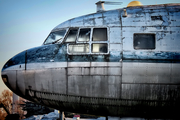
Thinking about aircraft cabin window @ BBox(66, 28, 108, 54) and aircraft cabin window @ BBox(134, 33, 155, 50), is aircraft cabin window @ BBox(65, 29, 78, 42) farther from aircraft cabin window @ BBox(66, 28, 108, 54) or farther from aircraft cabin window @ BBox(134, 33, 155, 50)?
aircraft cabin window @ BBox(134, 33, 155, 50)

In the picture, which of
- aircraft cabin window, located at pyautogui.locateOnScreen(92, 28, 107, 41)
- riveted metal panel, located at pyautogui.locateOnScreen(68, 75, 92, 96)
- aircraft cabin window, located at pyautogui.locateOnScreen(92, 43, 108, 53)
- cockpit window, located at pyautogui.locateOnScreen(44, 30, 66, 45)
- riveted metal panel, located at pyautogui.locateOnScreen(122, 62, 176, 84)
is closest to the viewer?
riveted metal panel, located at pyautogui.locateOnScreen(122, 62, 176, 84)

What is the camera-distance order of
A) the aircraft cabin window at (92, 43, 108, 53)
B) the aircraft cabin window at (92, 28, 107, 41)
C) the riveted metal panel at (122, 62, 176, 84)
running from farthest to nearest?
the aircraft cabin window at (92, 28, 107, 41) < the aircraft cabin window at (92, 43, 108, 53) < the riveted metal panel at (122, 62, 176, 84)

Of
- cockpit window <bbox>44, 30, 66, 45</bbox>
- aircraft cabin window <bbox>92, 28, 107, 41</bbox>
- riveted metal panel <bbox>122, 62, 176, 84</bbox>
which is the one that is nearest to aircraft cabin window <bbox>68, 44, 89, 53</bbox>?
aircraft cabin window <bbox>92, 28, 107, 41</bbox>

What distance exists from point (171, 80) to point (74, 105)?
3.14 meters

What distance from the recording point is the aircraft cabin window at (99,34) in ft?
15.8

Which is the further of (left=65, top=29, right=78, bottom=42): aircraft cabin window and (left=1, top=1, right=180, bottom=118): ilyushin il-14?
(left=65, top=29, right=78, bottom=42): aircraft cabin window

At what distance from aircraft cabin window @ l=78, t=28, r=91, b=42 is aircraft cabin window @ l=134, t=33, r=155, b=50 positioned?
157 cm

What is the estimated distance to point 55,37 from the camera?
217 inches

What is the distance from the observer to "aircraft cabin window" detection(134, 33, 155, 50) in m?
4.60

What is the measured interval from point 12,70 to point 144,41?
14.9 ft

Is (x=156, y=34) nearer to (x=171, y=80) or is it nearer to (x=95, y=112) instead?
(x=171, y=80)

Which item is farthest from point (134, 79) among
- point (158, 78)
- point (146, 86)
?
point (158, 78)

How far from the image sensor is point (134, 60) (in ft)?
14.6

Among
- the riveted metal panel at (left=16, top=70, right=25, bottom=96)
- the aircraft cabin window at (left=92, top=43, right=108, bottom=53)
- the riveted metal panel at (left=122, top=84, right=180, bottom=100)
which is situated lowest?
the riveted metal panel at (left=122, top=84, right=180, bottom=100)
